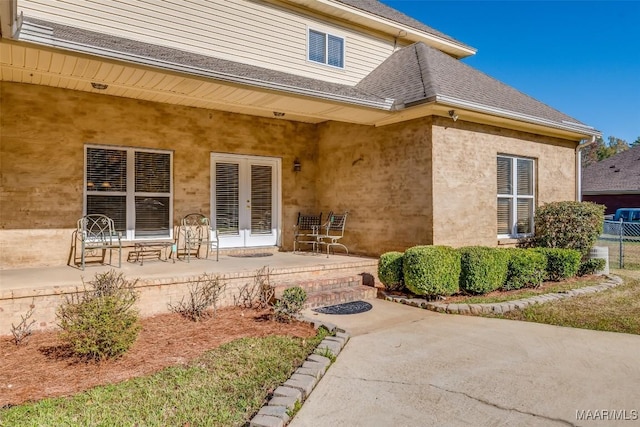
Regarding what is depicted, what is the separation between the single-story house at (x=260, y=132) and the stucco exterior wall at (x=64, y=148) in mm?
25

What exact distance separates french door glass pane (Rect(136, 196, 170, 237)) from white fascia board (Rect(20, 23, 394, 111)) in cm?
350

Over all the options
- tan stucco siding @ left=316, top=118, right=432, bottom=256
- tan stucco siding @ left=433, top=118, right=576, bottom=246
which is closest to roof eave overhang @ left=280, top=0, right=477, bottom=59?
tan stucco siding @ left=316, top=118, right=432, bottom=256

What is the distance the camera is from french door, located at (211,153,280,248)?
380 inches

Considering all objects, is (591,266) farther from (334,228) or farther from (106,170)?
(106,170)

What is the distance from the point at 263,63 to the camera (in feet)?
31.3

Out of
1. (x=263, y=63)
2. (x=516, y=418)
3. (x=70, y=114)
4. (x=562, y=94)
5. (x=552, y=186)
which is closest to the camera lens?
(x=516, y=418)

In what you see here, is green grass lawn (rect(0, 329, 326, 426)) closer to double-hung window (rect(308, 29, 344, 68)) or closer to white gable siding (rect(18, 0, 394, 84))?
white gable siding (rect(18, 0, 394, 84))

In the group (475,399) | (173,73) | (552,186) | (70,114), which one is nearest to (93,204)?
(70,114)

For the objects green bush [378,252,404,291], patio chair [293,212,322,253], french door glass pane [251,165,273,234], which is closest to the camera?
green bush [378,252,404,291]

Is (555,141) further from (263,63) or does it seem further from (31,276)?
(31,276)

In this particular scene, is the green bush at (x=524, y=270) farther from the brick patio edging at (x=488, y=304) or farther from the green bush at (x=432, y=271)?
the green bush at (x=432, y=271)

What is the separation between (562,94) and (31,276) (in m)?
37.4

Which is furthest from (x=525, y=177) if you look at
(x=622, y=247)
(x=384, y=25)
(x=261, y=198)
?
(x=261, y=198)

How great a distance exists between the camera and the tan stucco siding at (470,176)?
27.1 ft
